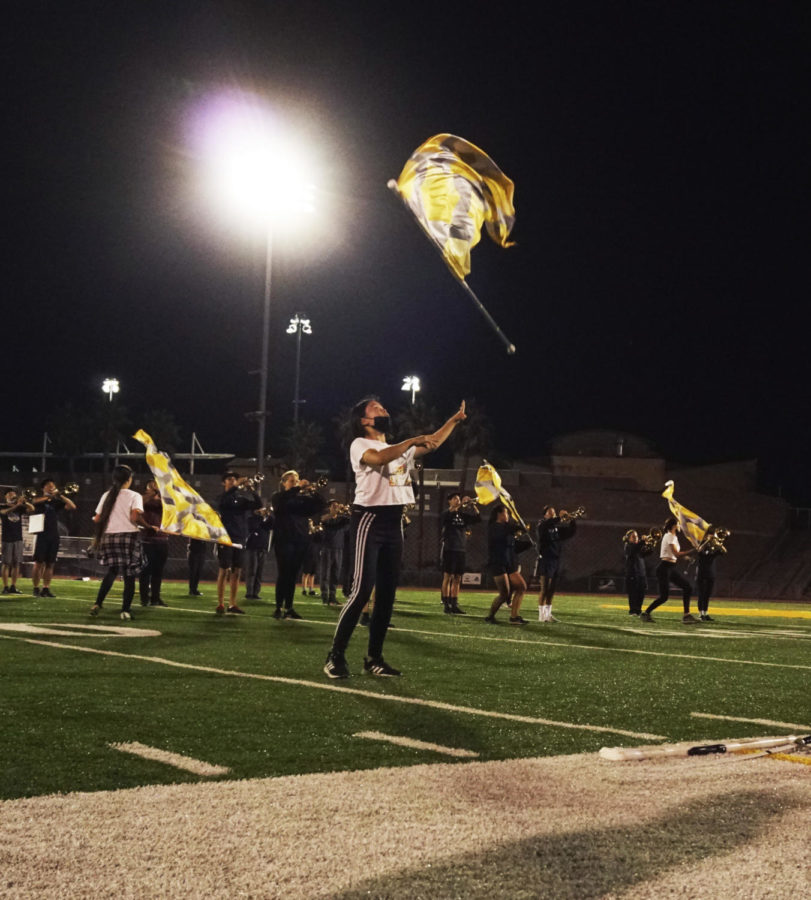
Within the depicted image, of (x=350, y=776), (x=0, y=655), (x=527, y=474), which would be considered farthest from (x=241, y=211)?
(x=527, y=474)

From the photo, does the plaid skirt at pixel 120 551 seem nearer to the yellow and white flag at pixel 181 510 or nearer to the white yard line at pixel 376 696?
the yellow and white flag at pixel 181 510

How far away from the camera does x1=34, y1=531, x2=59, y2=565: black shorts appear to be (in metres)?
18.1

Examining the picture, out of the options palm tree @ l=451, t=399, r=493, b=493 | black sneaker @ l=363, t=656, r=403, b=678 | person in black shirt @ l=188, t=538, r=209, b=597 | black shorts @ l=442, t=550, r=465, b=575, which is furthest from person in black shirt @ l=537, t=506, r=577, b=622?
palm tree @ l=451, t=399, r=493, b=493

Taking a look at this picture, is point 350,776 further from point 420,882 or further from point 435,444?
point 435,444

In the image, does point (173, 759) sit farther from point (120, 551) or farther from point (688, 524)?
point (688, 524)

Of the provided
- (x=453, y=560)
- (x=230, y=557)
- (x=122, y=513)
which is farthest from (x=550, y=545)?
(x=122, y=513)

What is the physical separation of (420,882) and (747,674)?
7.09 m

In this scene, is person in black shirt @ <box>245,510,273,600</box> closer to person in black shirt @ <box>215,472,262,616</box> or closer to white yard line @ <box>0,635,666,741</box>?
person in black shirt @ <box>215,472,262,616</box>

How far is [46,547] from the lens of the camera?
18.2m

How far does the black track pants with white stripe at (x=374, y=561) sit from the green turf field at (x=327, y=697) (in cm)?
50

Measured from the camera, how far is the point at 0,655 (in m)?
9.02

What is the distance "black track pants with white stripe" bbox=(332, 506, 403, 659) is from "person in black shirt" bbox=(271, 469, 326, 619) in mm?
7348

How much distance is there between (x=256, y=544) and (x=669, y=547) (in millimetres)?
7692

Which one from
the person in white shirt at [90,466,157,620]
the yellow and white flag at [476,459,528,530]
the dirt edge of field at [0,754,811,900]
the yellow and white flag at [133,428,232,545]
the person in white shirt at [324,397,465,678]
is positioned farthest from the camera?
the yellow and white flag at [476,459,528,530]
